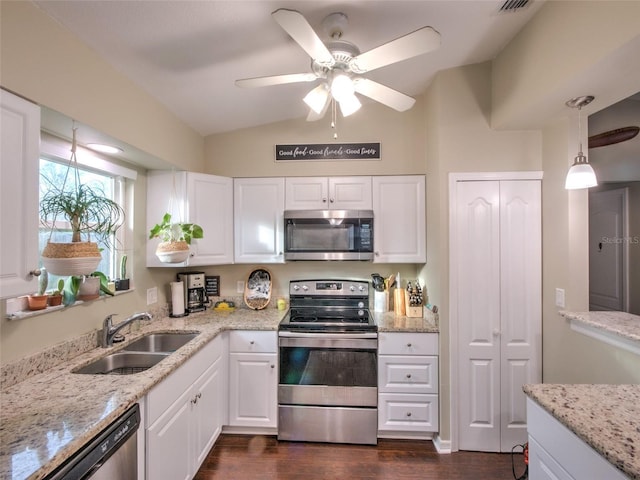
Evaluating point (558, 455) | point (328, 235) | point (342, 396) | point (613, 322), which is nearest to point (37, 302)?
point (328, 235)

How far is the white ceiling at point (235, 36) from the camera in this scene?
4.36 ft

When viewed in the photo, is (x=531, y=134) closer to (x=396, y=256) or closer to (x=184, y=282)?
(x=396, y=256)

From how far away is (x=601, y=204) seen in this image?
2.39 meters

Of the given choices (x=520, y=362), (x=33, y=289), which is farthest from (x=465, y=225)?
(x=33, y=289)

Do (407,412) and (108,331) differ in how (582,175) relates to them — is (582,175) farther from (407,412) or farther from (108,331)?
(108,331)

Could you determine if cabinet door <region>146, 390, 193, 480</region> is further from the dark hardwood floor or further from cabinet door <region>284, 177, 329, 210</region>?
cabinet door <region>284, 177, 329, 210</region>

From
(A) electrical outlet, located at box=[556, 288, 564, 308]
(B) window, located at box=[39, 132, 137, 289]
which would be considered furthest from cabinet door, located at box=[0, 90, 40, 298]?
(A) electrical outlet, located at box=[556, 288, 564, 308]

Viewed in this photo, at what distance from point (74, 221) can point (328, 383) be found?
1.87 meters

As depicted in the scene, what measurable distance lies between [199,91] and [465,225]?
2.10 metres

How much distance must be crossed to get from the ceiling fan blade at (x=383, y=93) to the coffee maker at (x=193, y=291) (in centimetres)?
204

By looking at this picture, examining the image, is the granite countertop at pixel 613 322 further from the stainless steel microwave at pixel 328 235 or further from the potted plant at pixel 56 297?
the potted plant at pixel 56 297

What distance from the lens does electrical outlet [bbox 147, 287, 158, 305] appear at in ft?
7.58

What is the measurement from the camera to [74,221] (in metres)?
1.37

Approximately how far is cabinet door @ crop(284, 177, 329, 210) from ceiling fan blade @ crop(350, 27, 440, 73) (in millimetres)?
1257
